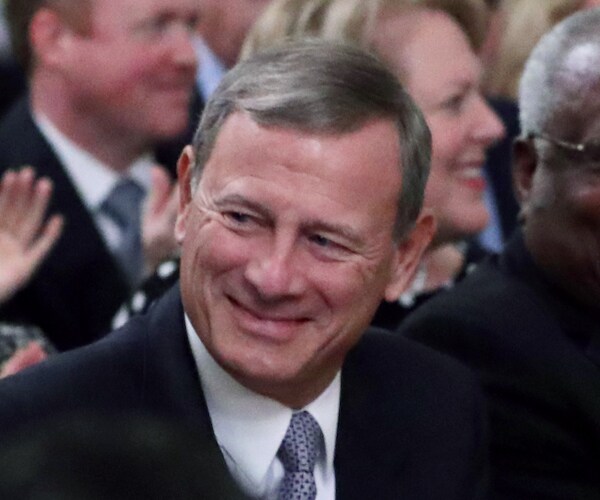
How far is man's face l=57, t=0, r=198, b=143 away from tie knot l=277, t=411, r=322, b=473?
5.82 ft

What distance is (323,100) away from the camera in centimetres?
182

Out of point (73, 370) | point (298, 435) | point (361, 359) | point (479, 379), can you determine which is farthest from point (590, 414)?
point (73, 370)

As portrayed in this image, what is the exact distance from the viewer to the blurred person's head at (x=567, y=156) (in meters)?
2.37

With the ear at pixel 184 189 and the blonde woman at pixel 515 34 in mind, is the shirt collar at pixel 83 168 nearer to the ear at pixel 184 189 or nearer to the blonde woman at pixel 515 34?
the blonde woman at pixel 515 34

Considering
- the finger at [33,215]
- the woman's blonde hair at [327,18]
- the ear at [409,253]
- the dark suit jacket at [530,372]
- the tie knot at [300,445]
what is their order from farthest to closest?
the finger at [33,215], the woman's blonde hair at [327,18], the dark suit jacket at [530,372], the ear at [409,253], the tie knot at [300,445]

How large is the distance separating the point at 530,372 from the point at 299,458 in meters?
0.56

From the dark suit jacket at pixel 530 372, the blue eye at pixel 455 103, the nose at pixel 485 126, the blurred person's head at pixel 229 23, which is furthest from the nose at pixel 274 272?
the blurred person's head at pixel 229 23

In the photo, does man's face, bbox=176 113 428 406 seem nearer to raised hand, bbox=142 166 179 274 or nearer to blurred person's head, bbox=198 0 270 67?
raised hand, bbox=142 166 179 274

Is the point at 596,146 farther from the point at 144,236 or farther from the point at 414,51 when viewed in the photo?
the point at 144,236

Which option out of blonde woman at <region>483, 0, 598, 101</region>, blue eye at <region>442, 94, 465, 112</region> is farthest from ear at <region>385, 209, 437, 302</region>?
blonde woman at <region>483, 0, 598, 101</region>

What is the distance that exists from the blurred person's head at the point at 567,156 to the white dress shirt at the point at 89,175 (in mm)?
1263

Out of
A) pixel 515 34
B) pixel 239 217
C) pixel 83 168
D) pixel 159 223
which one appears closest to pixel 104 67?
pixel 83 168

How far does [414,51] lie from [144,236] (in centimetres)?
74

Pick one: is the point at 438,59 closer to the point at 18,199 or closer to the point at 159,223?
the point at 159,223
